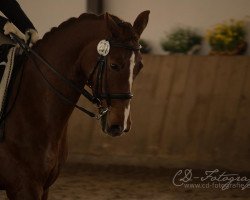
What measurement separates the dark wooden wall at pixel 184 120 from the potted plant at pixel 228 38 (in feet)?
2.46

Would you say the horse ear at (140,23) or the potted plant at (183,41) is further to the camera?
the potted plant at (183,41)

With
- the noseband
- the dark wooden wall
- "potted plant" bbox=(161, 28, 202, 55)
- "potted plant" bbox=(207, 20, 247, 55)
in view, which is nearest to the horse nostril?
the noseband

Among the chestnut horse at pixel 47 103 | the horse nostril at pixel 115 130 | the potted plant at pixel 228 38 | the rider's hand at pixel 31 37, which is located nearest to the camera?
the horse nostril at pixel 115 130

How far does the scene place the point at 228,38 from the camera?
24.6ft

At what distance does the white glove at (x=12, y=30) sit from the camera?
3688mm

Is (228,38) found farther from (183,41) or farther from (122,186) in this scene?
(122,186)

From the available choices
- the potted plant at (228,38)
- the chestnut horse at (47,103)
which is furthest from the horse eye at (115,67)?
the potted plant at (228,38)

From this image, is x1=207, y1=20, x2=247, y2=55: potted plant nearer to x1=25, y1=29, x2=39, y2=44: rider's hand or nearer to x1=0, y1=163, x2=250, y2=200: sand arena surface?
x1=0, y1=163, x2=250, y2=200: sand arena surface

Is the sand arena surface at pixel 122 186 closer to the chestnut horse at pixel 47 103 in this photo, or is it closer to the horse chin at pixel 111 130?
the chestnut horse at pixel 47 103

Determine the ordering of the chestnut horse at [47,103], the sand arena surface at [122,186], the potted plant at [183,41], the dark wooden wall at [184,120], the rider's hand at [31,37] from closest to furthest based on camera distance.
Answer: the chestnut horse at [47,103], the rider's hand at [31,37], the sand arena surface at [122,186], the dark wooden wall at [184,120], the potted plant at [183,41]

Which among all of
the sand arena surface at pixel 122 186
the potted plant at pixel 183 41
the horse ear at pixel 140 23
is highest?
the potted plant at pixel 183 41

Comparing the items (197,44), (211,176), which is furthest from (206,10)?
(211,176)

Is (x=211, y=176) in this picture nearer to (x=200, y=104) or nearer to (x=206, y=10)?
(x=200, y=104)

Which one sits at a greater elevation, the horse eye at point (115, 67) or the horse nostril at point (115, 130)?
the horse eye at point (115, 67)
